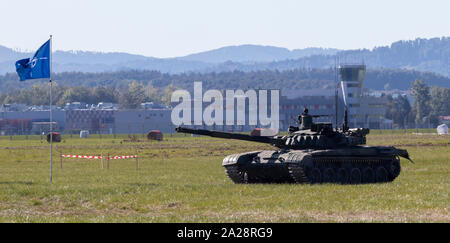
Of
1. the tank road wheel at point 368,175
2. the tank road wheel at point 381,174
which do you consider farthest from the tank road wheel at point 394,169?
the tank road wheel at point 368,175

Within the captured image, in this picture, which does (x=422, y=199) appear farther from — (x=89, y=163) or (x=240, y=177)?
(x=89, y=163)

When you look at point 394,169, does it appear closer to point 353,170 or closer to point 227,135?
point 353,170

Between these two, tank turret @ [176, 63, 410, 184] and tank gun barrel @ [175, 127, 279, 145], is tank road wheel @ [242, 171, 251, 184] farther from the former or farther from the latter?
tank gun barrel @ [175, 127, 279, 145]

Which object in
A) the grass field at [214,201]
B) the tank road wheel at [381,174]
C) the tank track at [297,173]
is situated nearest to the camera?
the grass field at [214,201]

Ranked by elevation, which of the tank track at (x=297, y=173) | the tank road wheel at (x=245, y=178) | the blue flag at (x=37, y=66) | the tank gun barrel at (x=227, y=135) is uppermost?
the blue flag at (x=37, y=66)

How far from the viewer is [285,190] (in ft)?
106

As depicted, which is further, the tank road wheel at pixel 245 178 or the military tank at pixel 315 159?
the tank road wheel at pixel 245 178

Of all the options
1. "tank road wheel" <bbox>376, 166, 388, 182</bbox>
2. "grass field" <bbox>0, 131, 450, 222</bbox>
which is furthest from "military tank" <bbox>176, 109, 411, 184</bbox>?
"grass field" <bbox>0, 131, 450, 222</bbox>

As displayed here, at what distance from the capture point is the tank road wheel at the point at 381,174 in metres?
38.3

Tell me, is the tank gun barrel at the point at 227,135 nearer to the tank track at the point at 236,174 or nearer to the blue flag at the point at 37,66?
the tank track at the point at 236,174

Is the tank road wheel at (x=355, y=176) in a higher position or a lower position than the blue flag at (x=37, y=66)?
lower

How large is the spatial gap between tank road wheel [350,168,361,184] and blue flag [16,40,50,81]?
1407cm

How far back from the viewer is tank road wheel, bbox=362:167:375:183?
124 ft
